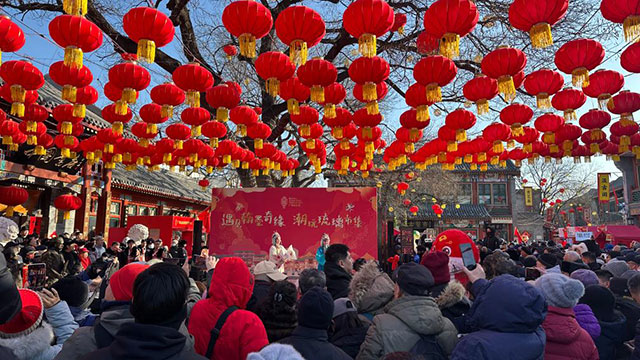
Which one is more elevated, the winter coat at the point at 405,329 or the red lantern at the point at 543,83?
the red lantern at the point at 543,83

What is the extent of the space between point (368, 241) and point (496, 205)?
28848 mm

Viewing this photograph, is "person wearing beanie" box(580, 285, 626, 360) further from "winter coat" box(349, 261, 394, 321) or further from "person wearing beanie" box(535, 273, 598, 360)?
"winter coat" box(349, 261, 394, 321)

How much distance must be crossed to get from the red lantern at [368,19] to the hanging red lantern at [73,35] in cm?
334

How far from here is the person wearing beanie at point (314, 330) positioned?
2.16 meters

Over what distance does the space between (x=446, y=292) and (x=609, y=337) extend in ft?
5.12

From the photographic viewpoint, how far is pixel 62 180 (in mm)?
12766

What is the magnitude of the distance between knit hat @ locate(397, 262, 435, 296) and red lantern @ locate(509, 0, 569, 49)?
11.8ft

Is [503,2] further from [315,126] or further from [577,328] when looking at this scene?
[577,328]

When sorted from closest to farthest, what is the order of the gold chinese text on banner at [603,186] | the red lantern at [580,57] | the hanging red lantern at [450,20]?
the hanging red lantern at [450,20]
the red lantern at [580,57]
the gold chinese text on banner at [603,186]

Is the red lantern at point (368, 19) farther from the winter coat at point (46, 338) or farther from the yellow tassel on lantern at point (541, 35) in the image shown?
the winter coat at point (46, 338)

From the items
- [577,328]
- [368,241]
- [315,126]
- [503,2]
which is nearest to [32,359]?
[577,328]

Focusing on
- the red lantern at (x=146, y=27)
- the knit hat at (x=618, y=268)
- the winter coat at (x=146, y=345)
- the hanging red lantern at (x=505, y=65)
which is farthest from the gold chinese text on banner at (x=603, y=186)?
the winter coat at (x=146, y=345)

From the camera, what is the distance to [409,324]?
250 centimetres

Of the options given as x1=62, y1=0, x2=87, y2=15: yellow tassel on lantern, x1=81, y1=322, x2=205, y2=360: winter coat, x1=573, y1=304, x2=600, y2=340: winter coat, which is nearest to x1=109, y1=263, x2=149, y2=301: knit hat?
x1=81, y1=322, x2=205, y2=360: winter coat
